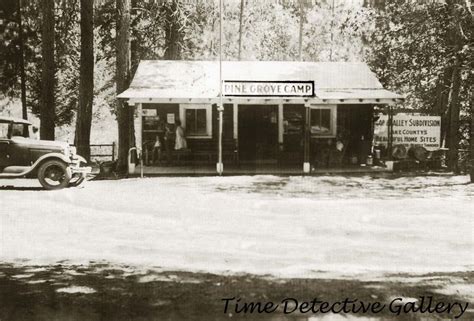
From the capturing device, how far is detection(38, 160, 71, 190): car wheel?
55.0ft

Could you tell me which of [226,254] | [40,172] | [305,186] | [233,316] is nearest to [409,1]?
[305,186]

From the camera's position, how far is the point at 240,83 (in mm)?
20594

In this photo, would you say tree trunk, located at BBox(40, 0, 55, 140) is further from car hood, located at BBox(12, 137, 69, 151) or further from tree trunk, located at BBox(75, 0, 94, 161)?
car hood, located at BBox(12, 137, 69, 151)

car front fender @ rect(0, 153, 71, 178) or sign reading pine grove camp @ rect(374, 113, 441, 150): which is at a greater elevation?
sign reading pine grove camp @ rect(374, 113, 441, 150)

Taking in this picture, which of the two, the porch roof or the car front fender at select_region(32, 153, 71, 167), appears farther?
the porch roof

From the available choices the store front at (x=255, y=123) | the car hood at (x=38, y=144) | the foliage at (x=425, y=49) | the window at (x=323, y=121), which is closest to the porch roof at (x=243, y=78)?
the store front at (x=255, y=123)

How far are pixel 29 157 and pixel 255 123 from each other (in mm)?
8957

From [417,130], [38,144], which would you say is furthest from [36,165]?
[417,130]

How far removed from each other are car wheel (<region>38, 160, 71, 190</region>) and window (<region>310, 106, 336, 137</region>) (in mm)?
9655

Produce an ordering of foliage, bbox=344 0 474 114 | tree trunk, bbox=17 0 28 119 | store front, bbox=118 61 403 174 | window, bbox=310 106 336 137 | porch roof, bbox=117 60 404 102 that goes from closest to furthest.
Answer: porch roof, bbox=117 60 404 102, foliage, bbox=344 0 474 114, store front, bbox=118 61 403 174, window, bbox=310 106 336 137, tree trunk, bbox=17 0 28 119

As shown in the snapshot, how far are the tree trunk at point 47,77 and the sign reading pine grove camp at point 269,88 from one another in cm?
737

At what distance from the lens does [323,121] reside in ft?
75.4

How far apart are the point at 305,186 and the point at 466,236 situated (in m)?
7.34

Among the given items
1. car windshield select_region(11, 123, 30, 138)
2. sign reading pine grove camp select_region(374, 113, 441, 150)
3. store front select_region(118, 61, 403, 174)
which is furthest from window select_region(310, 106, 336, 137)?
car windshield select_region(11, 123, 30, 138)
